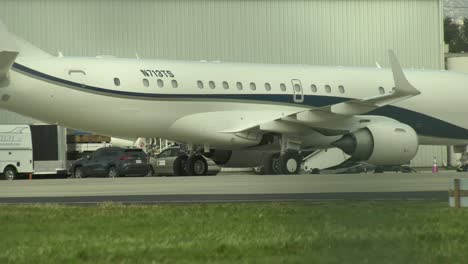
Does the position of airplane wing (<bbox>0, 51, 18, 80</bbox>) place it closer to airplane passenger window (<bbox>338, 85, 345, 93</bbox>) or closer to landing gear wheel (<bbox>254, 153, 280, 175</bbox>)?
landing gear wheel (<bbox>254, 153, 280, 175</bbox>)

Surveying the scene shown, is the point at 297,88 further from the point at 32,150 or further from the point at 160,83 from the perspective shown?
the point at 32,150

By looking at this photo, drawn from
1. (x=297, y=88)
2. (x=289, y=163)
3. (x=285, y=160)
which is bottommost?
(x=289, y=163)

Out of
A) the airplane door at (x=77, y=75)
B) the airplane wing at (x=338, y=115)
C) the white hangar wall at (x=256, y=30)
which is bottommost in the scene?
the airplane wing at (x=338, y=115)

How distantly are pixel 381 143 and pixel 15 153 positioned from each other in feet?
74.2

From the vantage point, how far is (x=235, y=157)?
35000 mm

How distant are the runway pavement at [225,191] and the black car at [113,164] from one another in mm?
20103

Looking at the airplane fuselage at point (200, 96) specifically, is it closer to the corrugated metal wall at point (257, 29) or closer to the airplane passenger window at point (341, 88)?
the airplane passenger window at point (341, 88)

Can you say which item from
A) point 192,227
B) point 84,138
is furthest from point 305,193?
point 84,138

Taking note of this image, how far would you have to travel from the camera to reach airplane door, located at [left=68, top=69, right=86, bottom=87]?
30.5m

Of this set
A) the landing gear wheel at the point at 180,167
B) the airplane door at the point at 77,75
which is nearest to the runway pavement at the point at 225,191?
the airplane door at the point at 77,75

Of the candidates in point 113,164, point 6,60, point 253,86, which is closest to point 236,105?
point 253,86

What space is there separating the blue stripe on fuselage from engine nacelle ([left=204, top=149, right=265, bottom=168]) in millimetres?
2372

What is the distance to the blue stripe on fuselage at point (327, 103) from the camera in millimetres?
31031

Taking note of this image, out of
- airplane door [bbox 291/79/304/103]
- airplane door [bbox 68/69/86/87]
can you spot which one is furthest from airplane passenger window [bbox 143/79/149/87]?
airplane door [bbox 291/79/304/103]
